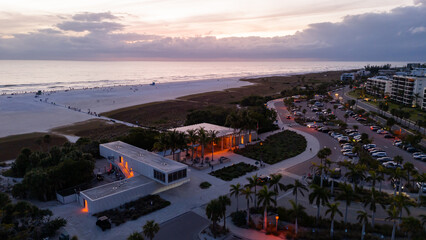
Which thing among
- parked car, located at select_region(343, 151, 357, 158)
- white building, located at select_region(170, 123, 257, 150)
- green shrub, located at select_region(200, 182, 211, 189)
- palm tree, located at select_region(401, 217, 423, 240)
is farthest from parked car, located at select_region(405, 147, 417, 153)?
green shrub, located at select_region(200, 182, 211, 189)

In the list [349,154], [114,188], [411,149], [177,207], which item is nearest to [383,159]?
[349,154]

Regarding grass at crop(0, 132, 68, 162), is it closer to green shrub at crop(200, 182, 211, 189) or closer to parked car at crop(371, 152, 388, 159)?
green shrub at crop(200, 182, 211, 189)

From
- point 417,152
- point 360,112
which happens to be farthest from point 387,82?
point 417,152

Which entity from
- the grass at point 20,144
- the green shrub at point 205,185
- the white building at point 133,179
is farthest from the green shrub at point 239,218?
the grass at point 20,144

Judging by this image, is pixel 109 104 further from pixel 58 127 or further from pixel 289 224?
pixel 289 224

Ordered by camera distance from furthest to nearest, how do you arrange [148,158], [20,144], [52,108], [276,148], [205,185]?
[52,108] → [20,144] → [276,148] → [148,158] → [205,185]

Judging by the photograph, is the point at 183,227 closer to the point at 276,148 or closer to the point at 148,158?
the point at 148,158
